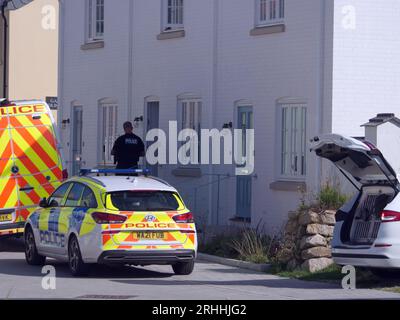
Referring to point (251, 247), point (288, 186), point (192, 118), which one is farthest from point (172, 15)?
point (251, 247)

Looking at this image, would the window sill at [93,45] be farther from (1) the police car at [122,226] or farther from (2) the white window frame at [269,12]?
(1) the police car at [122,226]

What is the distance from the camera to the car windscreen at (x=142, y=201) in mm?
16062

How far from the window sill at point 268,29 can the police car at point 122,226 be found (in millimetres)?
5149

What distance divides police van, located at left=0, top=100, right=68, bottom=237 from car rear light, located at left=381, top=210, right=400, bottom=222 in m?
7.51

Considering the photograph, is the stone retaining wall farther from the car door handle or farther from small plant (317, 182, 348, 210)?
the car door handle

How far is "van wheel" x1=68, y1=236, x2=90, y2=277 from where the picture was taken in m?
16.2

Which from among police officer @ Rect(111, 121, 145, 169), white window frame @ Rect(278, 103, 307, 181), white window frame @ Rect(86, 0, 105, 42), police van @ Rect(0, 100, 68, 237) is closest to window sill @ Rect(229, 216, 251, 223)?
white window frame @ Rect(278, 103, 307, 181)

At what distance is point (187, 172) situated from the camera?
77.9ft

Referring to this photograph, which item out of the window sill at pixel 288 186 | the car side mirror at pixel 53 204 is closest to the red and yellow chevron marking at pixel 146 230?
the car side mirror at pixel 53 204

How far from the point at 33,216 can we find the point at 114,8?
9786 millimetres

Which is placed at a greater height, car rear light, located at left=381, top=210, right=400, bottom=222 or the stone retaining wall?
car rear light, located at left=381, top=210, right=400, bottom=222

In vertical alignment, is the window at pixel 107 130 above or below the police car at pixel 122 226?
above

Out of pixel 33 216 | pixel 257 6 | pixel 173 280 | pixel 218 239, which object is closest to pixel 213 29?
pixel 257 6

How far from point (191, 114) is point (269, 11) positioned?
3.50 meters
